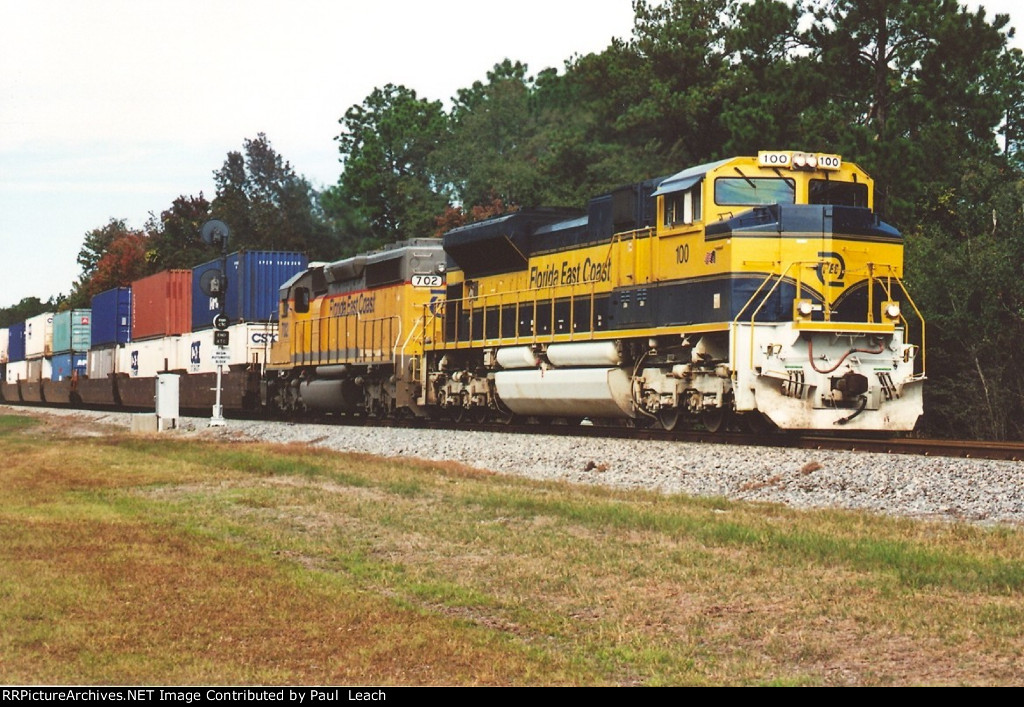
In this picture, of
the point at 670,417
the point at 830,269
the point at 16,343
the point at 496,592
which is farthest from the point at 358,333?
the point at 16,343

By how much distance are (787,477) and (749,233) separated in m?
4.75

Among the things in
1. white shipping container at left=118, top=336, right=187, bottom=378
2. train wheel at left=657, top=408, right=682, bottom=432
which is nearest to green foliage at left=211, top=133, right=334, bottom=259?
white shipping container at left=118, top=336, right=187, bottom=378

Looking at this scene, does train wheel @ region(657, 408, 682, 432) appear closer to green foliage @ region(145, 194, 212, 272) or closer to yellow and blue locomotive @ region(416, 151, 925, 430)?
yellow and blue locomotive @ region(416, 151, 925, 430)

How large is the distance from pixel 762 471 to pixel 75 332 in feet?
144

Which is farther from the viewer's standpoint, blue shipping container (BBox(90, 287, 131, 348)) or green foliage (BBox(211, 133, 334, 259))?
green foliage (BBox(211, 133, 334, 259))

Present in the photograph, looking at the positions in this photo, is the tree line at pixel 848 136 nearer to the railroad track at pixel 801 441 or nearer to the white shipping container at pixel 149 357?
the railroad track at pixel 801 441

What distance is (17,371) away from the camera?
64.4m

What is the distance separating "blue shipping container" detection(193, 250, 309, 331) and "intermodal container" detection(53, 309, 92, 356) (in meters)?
16.8

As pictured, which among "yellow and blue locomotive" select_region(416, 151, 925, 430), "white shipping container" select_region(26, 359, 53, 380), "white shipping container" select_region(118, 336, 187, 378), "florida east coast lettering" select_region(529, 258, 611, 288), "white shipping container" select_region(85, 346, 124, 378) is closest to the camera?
"yellow and blue locomotive" select_region(416, 151, 925, 430)

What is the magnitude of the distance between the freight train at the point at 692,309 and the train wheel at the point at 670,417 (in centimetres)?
2

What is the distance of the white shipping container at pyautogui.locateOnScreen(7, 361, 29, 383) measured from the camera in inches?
2451

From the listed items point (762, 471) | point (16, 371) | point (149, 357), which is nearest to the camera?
point (762, 471)

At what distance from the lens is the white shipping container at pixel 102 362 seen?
4775 cm

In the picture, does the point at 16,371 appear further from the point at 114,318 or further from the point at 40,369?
the point at 114,318
